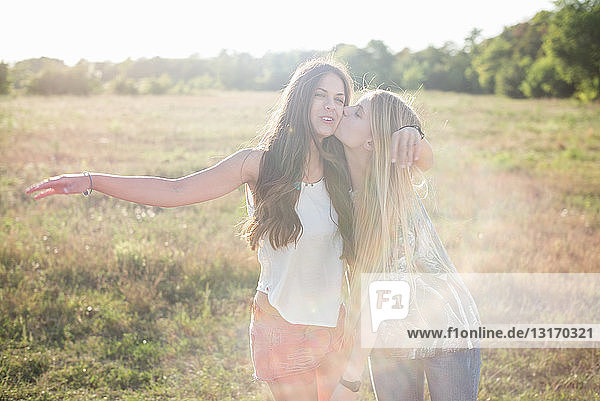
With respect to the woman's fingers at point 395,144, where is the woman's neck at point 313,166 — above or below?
below

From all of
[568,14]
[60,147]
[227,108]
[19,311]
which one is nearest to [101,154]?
[60,147]

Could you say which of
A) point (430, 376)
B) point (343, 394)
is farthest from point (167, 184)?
point (430, 376)

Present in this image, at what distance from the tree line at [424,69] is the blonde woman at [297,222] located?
32975mm

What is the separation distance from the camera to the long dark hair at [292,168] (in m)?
2.52

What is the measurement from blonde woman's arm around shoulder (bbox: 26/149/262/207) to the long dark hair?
0.34 feet

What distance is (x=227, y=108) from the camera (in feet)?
86.4

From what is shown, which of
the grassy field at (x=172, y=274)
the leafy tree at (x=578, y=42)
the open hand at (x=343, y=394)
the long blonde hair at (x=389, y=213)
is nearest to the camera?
the long blonde hair at (x=389, y=213)

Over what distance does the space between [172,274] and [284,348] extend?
317 cm

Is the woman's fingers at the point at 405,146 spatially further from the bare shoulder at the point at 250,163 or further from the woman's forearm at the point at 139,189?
the woman's forearm at the point at 139,189

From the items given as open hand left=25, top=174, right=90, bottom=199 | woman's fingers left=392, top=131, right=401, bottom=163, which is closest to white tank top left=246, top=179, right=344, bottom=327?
woman's fingers left=392, top=131, right=401, bottom=163

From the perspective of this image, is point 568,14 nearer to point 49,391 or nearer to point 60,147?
point 60,147

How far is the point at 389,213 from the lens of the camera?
2.51 m

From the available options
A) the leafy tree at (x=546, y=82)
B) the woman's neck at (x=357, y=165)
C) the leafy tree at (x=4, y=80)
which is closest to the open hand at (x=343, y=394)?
the woman's neck at (x=357, y=165)

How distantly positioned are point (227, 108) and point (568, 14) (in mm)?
36948
